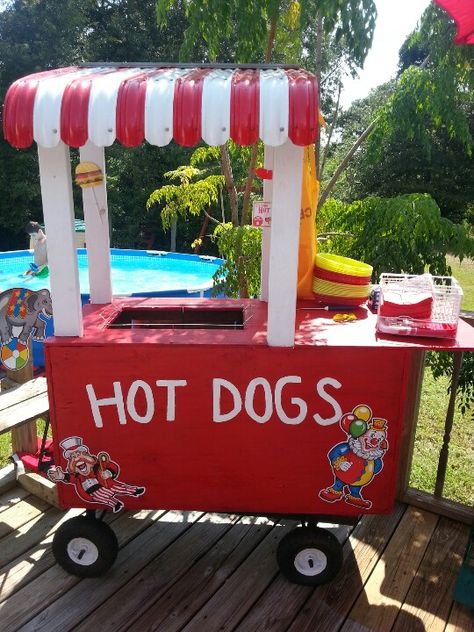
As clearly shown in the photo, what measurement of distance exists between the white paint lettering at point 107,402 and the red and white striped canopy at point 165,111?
3.24 ft

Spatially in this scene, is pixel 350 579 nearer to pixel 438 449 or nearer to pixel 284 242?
pixel 284 242

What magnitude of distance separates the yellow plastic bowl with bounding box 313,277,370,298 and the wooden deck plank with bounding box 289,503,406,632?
1.27 metres

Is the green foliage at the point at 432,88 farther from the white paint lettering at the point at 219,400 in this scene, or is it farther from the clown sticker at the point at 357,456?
the white paint lettering at the point at 219,400

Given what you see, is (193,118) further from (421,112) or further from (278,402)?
(421,112)

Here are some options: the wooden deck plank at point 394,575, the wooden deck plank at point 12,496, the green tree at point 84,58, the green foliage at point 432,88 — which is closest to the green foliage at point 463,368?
the wooden deck plank at point 394,575

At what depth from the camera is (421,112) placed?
13.1 ft

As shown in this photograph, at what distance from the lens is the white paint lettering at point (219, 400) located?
2379 mm

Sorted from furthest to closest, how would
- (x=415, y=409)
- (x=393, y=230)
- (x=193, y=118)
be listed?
1. (x=393, y=230)
2. (x=415, y=409)
3. (x=193, y=118)

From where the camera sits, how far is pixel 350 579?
2705 mm

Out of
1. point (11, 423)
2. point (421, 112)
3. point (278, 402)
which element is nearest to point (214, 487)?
point (278, 402)

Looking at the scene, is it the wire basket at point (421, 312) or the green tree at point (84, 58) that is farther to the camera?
the green tree at point (84, 58)

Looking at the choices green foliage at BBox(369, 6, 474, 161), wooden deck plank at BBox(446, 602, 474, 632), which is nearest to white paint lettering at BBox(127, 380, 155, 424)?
wooden deck plank at BBox(446, 602, 474, 632)

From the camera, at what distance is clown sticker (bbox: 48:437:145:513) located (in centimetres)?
247

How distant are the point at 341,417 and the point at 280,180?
3.39 ft
